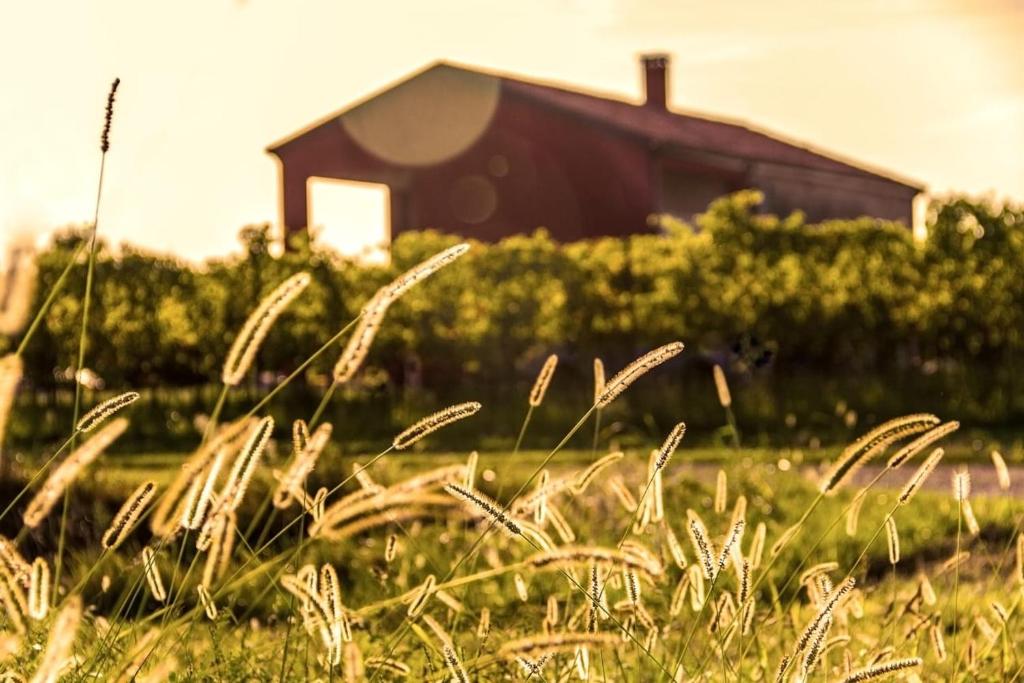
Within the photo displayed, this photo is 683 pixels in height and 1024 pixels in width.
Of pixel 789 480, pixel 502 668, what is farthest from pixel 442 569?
pixel 789 480

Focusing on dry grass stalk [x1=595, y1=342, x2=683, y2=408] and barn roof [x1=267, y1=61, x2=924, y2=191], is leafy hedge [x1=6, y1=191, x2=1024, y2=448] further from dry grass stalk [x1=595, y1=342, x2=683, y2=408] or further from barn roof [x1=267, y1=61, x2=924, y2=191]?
dry grass stalk [x1=595, y1=342, x2=683, y2=408]

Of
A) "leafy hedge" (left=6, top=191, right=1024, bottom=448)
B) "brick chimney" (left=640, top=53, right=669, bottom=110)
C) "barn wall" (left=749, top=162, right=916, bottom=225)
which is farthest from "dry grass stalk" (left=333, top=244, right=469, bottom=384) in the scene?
"brick chimney" (left=640, top=53, right=669, bottom=110)

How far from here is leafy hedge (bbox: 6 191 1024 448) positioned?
16312 mm

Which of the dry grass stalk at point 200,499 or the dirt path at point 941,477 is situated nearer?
the dry grass stalk at point 200,499

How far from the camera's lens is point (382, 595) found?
5.05m

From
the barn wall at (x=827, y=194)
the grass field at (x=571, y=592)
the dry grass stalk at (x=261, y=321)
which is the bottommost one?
the grass field at (x=571, y=592)

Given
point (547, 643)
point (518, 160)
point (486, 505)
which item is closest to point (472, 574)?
point (486, 505)

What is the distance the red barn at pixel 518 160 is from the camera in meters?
24.2

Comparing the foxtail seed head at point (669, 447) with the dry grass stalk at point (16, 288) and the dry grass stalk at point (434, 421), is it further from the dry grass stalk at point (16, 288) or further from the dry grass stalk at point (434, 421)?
the dry grass stalk at point (16, 288)

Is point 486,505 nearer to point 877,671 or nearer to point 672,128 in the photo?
point 877,671

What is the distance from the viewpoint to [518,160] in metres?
25.3

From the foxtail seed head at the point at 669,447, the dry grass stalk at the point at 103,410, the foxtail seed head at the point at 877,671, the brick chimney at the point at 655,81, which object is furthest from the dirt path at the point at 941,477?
the brick chimney at the point at 655,81

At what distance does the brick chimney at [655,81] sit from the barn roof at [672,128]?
23 cm

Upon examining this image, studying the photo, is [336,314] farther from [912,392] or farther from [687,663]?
[687,663]
